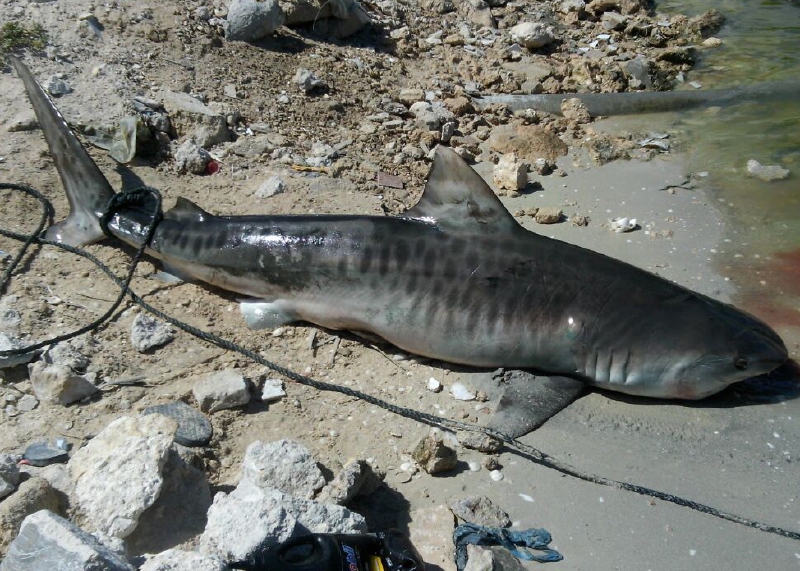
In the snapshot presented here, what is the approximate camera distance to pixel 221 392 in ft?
12.9

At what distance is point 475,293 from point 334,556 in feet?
6.91

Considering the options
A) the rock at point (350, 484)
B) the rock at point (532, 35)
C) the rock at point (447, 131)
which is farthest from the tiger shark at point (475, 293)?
the rock at point (532, 35)

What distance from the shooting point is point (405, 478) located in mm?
3668

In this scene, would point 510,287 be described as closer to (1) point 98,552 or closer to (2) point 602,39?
(1) point 98,552

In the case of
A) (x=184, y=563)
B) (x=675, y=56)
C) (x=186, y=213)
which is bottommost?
(x=184, y=563)

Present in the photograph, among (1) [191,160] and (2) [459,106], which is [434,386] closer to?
(1) [191,160]

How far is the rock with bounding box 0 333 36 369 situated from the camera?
12.8 feet

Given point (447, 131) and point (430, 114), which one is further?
point (430, 114)

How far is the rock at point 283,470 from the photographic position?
10.9ft

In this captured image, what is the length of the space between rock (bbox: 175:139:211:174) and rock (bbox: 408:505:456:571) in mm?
3618

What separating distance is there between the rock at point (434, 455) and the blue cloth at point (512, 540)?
1.21 feet

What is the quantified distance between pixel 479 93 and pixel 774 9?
6.01m

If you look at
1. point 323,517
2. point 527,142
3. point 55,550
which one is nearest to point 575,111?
point 527,142

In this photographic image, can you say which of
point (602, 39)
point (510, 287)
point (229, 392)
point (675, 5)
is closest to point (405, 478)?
point (229, 392)
